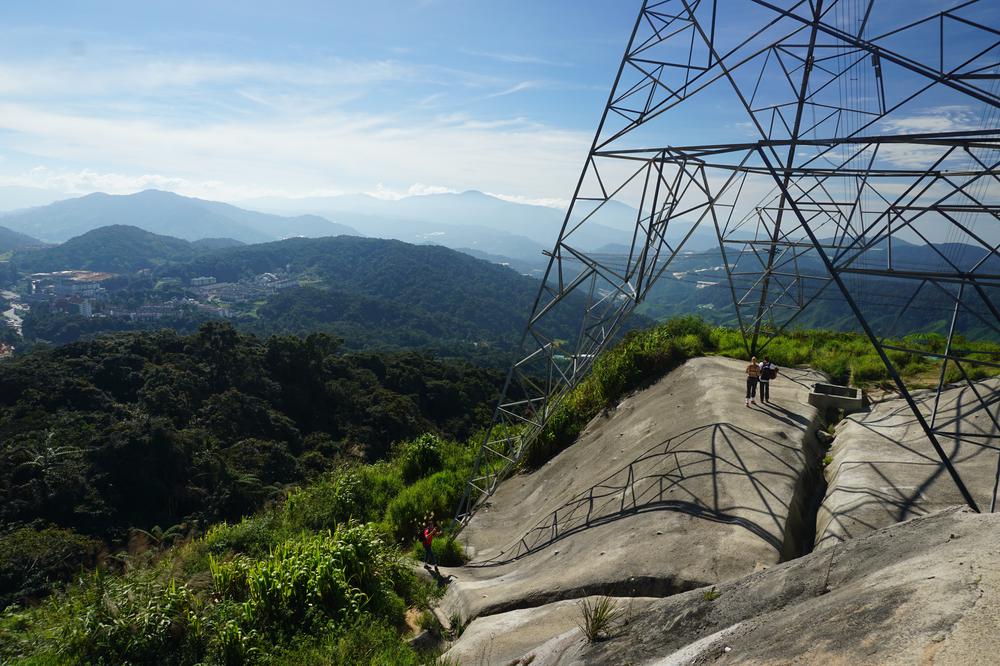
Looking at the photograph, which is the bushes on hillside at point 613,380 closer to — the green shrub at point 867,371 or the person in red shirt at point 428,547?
the green shrub at point 867,371

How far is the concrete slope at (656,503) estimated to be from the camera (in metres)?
6.80

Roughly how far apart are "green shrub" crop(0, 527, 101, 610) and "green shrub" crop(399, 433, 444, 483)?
1071 cm

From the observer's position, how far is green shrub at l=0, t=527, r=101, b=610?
16.7 metres

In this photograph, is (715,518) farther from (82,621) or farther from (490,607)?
(82,621)

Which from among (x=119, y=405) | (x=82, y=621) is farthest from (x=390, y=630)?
(x=119, y=405)

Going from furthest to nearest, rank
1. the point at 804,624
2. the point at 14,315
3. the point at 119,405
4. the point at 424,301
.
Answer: the point at 424,301 < the point at 14,315 < the point at 119,405 < the point at 804,624

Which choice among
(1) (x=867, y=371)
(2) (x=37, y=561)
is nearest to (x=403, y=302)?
(2) (x=37, y=561)

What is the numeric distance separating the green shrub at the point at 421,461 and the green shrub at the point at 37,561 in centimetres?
1071

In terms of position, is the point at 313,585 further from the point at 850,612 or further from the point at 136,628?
the point at 850,612

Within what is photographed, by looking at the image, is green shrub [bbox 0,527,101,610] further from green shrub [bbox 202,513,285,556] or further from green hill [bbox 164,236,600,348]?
green hill [bbox 164,236,600,348]

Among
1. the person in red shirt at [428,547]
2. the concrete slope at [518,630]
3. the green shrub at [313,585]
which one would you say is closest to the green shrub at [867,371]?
the concrete slope at [518,630]

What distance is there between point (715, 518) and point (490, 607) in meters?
3.34

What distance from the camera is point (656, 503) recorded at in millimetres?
8344

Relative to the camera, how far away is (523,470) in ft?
46.8
